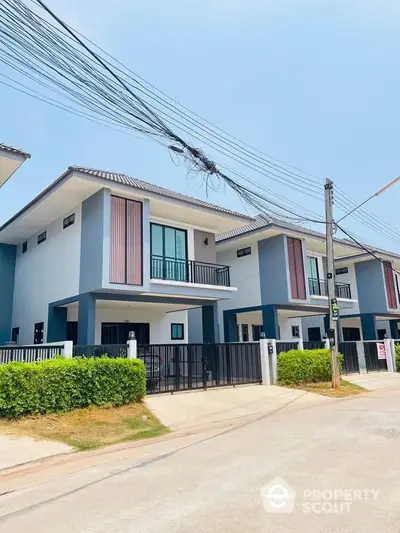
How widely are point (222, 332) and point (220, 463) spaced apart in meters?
17.0

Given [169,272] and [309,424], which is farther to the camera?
[169,272]

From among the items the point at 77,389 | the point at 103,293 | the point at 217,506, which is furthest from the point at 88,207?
the point at 217,506

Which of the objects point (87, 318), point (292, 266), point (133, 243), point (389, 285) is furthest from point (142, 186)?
point (389, 285)

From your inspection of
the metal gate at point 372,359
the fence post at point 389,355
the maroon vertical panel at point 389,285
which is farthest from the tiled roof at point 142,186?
the maroon vertical panel at point 389,285

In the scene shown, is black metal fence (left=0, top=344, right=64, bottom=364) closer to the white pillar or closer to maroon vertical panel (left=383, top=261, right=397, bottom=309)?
the white pillar

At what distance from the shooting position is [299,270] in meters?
21.0

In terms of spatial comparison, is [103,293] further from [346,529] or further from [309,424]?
[346,529]

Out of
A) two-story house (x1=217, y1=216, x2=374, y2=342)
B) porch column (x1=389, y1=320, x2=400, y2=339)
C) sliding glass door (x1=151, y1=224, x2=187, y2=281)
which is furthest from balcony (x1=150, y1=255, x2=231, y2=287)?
porch column (x1=389, y1=320, x2=400, y2=339)

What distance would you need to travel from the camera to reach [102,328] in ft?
56.7

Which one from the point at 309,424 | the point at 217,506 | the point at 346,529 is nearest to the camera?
the point at 346,529

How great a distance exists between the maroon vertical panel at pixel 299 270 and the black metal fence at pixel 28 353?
42.9 feet

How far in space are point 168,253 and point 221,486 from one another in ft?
39.7

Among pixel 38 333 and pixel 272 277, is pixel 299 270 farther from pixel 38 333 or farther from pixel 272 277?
pixel 38 333

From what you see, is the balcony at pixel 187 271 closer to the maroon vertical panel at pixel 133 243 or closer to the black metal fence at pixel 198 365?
the maroon vertical panel at pixel 133 243
